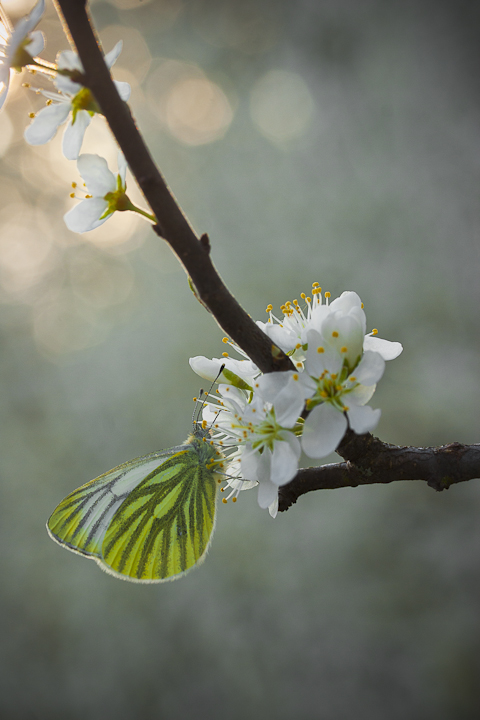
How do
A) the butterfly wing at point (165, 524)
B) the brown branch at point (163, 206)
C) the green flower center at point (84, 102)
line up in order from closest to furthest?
1. the brown branch at point (163, 206)
2. the green flower center at point (84, 102)
3. the butterfly wing at point (165, 524)

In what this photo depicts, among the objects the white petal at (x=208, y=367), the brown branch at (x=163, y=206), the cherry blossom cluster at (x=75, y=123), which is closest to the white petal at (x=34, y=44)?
the cherry blossom cluster at (x=75, y=123)

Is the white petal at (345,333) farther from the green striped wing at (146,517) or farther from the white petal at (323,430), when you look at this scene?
the green striped wing at (146,517)

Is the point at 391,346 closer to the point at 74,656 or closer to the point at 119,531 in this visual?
the point at 119,531

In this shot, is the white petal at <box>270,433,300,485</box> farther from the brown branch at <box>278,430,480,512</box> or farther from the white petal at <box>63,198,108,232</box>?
the white petal at <box>63,198,108,232</box>

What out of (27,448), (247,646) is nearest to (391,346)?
(247,646)

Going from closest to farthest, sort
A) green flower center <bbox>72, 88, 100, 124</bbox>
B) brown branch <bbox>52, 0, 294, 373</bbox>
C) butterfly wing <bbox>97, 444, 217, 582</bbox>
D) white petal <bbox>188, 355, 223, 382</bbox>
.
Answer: brown branch <bbox>52, 0, 294, 373</bbox> < green flower center <bbox>72, 88, 100, 124</bbox> < white petal <bbox>188, 355, 223, 382</bbox> < butterfly wing <bbox>97, 444, 217, 582</bbox>

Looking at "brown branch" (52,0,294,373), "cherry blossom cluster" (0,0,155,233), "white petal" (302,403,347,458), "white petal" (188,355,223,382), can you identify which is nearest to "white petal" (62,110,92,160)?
"cherry blossom cluster" (0,0,155,233)
